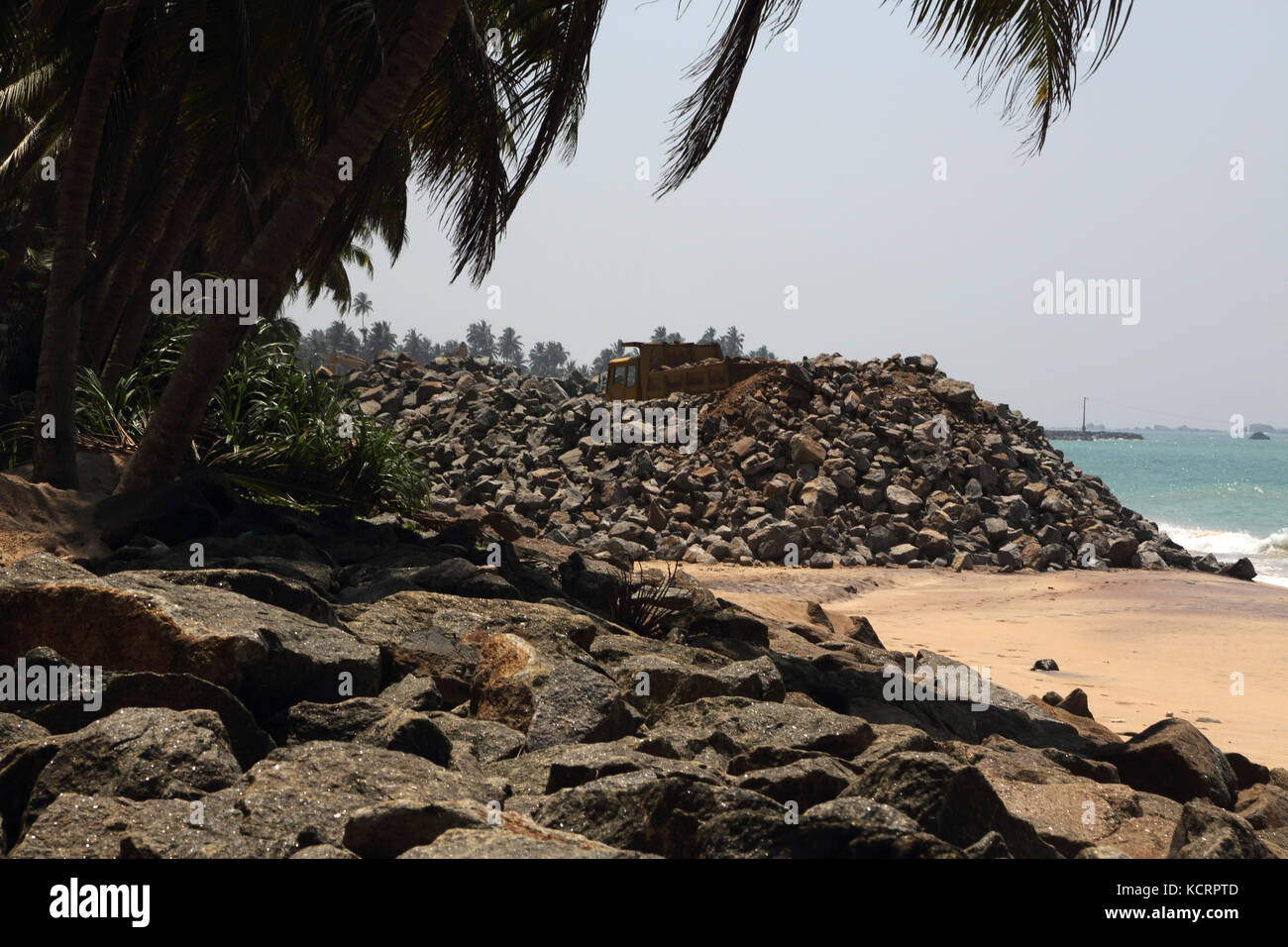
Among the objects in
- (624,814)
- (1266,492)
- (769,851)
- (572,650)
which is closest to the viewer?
(769,851)

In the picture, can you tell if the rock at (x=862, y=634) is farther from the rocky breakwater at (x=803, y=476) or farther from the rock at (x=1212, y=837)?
the rocky breakwater at (x=803, y=476)

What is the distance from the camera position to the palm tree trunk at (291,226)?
696cm

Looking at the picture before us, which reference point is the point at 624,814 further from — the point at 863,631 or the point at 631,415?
the point at 631,415

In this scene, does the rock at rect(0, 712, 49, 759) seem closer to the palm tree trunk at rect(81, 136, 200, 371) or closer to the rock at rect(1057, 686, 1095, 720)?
the rock at rect(1057, 686, 1095, 720)

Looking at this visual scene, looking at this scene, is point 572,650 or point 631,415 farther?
point 631,415

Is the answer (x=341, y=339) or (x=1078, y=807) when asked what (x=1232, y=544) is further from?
(x=341, y=339)

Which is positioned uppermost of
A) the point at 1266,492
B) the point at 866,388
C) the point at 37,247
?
the point at 37,247

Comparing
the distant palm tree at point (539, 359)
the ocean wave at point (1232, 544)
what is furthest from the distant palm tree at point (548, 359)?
the ocean wave at point (1232, 544)

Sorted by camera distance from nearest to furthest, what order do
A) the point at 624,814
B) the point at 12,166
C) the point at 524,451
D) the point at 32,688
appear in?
the point at 624,814 → the point at 32,688 → the point at 12,166 → the point at 524,451

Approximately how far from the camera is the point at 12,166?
58.2 feet

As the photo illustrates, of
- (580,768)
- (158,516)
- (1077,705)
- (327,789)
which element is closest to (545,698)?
(580,768)

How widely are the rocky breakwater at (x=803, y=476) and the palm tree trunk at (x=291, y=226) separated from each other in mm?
7720
